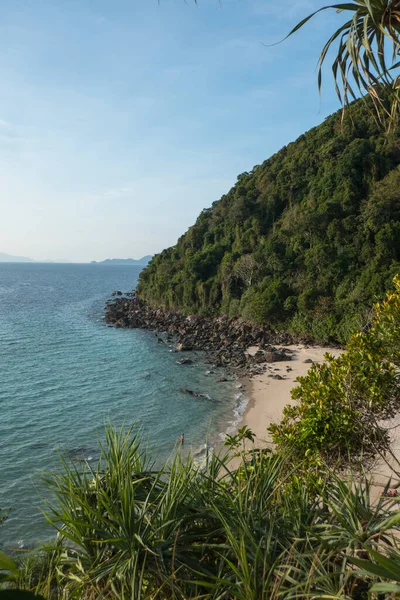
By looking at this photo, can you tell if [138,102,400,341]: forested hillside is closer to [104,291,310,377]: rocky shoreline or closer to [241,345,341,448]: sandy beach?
[104,291,310,377]: rocky shoreline

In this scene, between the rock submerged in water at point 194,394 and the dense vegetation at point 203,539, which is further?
the rock submerged in water at point 194,394

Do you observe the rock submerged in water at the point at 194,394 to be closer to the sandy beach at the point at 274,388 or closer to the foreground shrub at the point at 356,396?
the sandy beach at the point at 274,388

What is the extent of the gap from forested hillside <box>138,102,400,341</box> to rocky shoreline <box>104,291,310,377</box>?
1617 millimetres

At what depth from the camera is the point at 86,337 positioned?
43188 millimetres

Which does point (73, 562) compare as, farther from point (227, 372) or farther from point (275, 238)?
point (275, 238)

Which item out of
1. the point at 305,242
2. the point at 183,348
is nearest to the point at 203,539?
the point at 183,348

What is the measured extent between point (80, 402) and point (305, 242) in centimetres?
2799

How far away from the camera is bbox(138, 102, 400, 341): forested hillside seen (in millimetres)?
34353

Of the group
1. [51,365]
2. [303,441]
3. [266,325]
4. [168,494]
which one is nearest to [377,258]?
[266,325]

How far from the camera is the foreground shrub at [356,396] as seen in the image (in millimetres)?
5914

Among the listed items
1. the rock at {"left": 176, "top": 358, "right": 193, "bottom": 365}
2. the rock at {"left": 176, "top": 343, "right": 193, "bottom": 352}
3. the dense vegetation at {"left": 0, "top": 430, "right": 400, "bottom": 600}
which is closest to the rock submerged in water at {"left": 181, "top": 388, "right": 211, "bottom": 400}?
the rock at {"left": 176, "top": 358, "right": 193, "bottom": 365}

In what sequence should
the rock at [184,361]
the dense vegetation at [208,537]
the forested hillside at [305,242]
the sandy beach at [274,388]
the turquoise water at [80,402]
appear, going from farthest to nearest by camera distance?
the forested hillside at [305,242] → the rock at [184,361] → the sandy beach at [274,388] → the turquoise water at [80,402] → the dense vegetation at [208,537]

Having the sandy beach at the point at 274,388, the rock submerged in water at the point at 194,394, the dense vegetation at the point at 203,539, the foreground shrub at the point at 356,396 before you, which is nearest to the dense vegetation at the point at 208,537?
the dense vegetation at the point at 203,539

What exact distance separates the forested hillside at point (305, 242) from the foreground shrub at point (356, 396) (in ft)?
66.2
